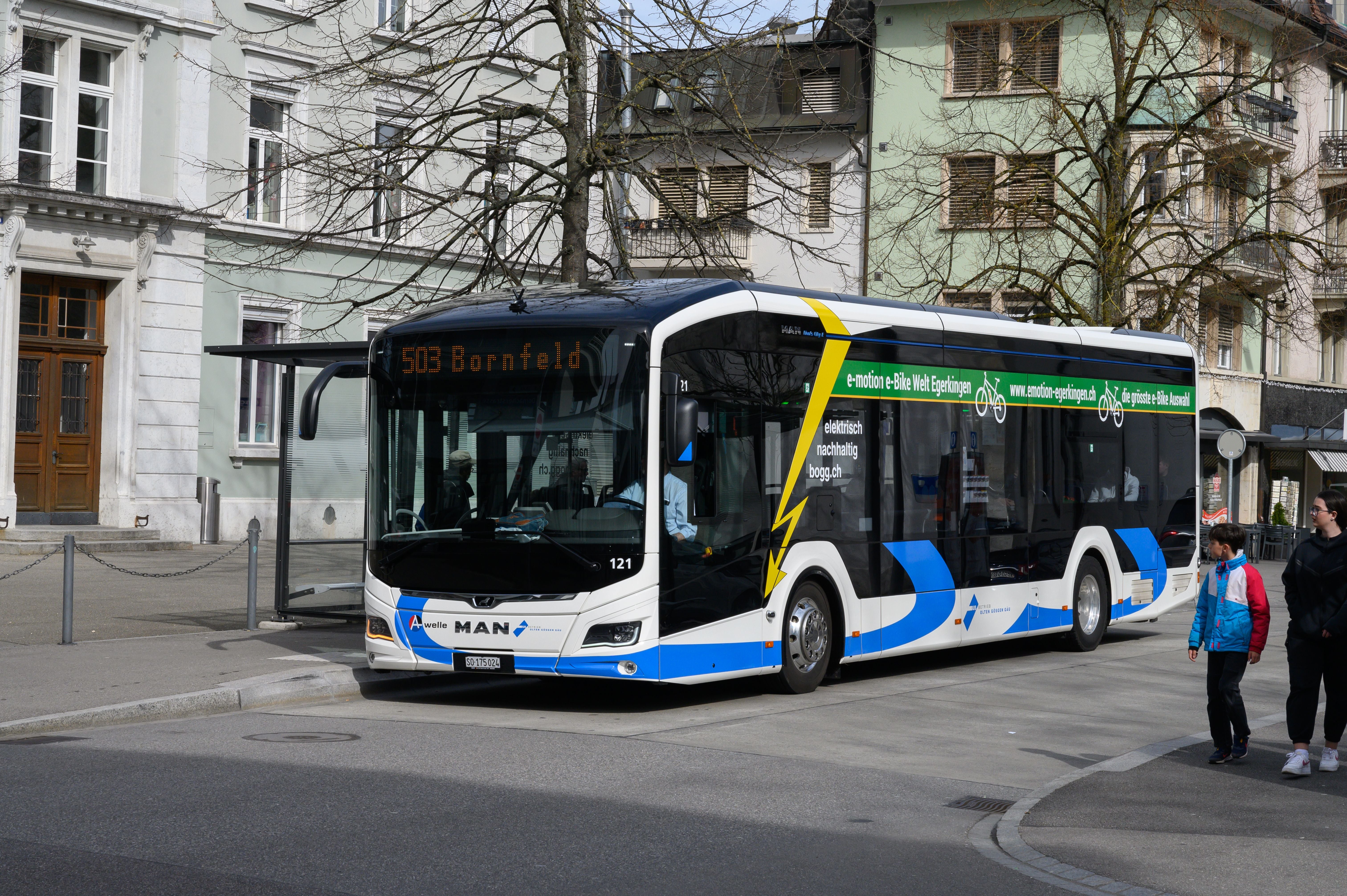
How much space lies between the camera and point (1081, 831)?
756cm

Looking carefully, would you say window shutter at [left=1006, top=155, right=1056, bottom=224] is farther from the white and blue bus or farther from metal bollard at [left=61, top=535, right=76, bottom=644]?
metal bollard at [left=61, top=535, right=76, bottom=644]

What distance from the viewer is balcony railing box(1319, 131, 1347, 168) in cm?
4491

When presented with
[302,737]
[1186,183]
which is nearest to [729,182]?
[1186,183]

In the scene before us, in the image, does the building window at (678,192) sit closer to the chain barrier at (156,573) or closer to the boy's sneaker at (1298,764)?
the chain barrier at (156,573)

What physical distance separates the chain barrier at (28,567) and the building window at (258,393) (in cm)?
528

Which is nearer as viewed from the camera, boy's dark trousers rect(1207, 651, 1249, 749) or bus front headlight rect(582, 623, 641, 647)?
boy's dark trousers rect(1207, 651, 1249, 749)

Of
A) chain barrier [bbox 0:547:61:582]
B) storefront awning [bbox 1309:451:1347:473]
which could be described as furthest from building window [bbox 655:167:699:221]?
storefront awning [bbox 1309:451:1347:473]

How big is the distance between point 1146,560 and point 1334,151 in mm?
32095

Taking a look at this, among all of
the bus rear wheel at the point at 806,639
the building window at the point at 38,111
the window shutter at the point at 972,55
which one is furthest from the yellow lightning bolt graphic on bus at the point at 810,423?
the window shutter at the point at 972,55

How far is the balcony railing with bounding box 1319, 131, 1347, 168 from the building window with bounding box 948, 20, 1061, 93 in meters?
10.0

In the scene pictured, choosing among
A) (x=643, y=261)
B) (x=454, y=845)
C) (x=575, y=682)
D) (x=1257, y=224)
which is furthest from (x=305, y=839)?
(x=1257, y=224)

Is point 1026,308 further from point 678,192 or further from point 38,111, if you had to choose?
point 38,111

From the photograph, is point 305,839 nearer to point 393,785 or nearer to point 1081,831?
point 393,785

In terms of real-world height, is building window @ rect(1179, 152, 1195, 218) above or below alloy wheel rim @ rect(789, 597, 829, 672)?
above
